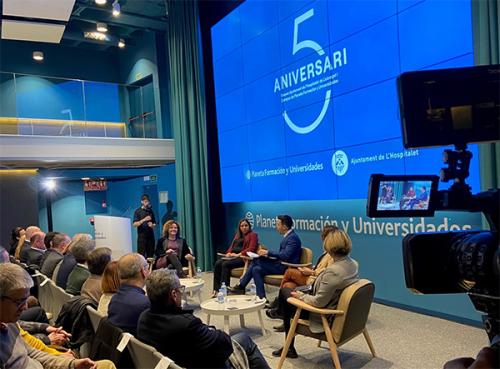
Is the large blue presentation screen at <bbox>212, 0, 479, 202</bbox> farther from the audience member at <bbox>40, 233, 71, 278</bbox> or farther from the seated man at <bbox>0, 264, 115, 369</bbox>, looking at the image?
the seated man at <bbox>0, 264, 115, 369</bbox>

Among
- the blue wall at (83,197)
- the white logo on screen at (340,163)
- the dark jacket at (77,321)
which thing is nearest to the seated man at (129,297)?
the dark jacket at (77,321)

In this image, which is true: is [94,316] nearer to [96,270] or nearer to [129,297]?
[129,297]

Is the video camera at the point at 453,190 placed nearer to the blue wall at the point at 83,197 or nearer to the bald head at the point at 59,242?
the bald head at the point at 59,242

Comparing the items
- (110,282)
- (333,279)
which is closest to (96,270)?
(110,282)

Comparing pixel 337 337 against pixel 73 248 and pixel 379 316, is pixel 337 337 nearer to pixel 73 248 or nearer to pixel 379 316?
pixel 379 316

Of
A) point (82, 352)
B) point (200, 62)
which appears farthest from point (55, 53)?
point (82, 352)

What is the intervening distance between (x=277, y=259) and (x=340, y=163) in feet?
4.56

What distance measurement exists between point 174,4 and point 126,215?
564 centimetres

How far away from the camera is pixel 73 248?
3621 millimetres

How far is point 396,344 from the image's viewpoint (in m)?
3.48

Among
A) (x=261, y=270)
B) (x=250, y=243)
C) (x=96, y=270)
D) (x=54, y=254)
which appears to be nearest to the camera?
(x=96, y=270)

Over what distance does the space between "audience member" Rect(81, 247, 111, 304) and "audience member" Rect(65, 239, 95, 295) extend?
33cm

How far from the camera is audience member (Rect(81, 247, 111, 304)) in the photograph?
304 centimetres

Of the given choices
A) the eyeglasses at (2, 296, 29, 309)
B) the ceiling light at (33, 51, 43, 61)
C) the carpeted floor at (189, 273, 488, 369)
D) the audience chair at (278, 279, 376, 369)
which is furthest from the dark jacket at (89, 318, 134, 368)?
the ceiling light at (33, 51, 43, 61)
